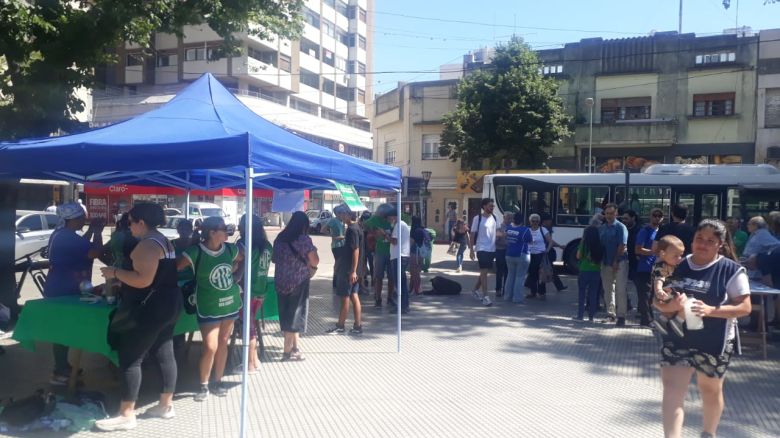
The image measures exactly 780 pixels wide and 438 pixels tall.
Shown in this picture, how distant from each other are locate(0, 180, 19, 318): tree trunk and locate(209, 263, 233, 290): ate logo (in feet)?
15.2

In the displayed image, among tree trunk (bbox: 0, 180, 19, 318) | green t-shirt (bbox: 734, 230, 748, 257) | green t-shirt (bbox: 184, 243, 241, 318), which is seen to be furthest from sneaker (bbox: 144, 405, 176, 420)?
green t-shirt (bbox: 734, 230, 748, 257)

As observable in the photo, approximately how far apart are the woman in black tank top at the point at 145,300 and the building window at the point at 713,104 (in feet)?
94.4

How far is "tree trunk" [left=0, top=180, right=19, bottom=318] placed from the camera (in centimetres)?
828

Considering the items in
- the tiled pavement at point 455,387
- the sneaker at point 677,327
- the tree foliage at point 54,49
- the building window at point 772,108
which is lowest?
the tiled pavement at point 455,387

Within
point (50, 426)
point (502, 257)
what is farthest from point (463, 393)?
point (502, 257)

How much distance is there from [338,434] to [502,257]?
24.2 feet

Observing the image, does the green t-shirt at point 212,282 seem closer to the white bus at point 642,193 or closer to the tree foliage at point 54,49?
the tree foliage at point 54,49

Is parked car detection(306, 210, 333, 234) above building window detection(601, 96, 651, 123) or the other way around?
the other way around

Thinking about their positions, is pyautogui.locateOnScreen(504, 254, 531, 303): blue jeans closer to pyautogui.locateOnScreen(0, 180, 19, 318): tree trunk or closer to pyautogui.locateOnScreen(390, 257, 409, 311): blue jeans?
pyautogui.locateOnScreen(390, 257, 409, 311): blue jeans

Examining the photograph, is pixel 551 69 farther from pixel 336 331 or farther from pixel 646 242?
pixel 336 331

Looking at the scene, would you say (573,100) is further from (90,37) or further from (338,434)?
(338,434)

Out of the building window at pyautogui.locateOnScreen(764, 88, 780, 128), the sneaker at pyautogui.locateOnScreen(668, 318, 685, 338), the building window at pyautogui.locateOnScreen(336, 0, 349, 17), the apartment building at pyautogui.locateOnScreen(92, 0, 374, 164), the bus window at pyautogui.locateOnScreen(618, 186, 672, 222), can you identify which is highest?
the building window at pyautogui.locateOnScreen(336, 0, 349, 17)

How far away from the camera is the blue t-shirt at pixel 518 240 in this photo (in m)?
10.6

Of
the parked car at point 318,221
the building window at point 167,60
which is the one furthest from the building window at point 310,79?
the parked car at point 318,221
